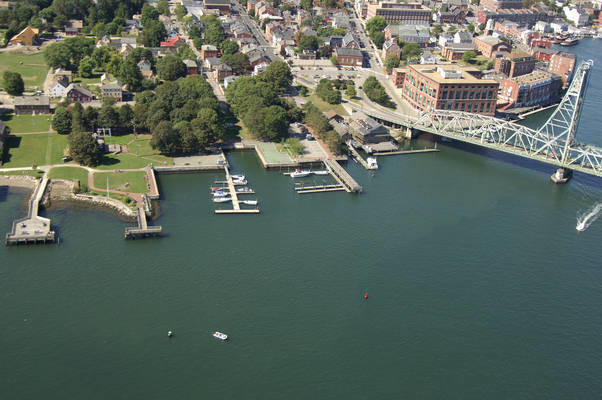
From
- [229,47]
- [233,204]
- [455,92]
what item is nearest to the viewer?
[233,204]

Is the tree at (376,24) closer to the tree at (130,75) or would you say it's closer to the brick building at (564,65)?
the brick building at (564,65)

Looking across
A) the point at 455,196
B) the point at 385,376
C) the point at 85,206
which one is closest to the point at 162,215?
the point at 85,206

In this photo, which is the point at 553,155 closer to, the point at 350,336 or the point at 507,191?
the point at 507,191

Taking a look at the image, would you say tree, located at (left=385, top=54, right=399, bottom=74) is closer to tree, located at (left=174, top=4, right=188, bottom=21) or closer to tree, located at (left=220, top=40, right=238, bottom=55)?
tree, located at (left=220, top=40, right=238, bottom=55)

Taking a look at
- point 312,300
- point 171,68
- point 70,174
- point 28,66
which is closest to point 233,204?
point 312,300

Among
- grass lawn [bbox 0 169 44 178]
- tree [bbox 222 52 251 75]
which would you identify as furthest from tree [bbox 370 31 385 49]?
grass lawn [bbox 0 169 44 178]

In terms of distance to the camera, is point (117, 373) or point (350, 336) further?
point (350, 336)

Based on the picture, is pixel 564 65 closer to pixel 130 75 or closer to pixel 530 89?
pixel 530 89
